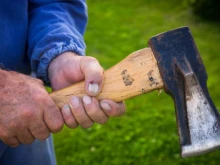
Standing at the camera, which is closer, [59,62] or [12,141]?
[12,141]

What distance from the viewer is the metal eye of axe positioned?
1658mm

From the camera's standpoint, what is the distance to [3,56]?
5.82 ft

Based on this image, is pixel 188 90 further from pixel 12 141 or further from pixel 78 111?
pixel 12 141

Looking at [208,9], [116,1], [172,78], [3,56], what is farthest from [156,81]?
[116,1]

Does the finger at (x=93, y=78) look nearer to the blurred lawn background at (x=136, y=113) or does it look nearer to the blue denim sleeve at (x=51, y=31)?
the blue denim sleeve at (x=51, y=31)

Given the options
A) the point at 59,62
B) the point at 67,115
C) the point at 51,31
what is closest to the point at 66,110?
the point at 67,115

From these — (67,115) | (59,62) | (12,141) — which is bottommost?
(12,141)

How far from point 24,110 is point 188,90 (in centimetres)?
63

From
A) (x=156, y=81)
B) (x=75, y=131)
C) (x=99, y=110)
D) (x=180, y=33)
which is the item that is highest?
(x=180, y=33)

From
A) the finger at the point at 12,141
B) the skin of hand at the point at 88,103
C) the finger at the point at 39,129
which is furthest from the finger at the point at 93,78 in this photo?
the finger at the point at 12,141

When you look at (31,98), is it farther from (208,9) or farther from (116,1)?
(116,1)

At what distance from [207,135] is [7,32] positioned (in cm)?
89

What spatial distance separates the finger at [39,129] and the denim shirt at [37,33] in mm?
291

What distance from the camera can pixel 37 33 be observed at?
6.24 feet
